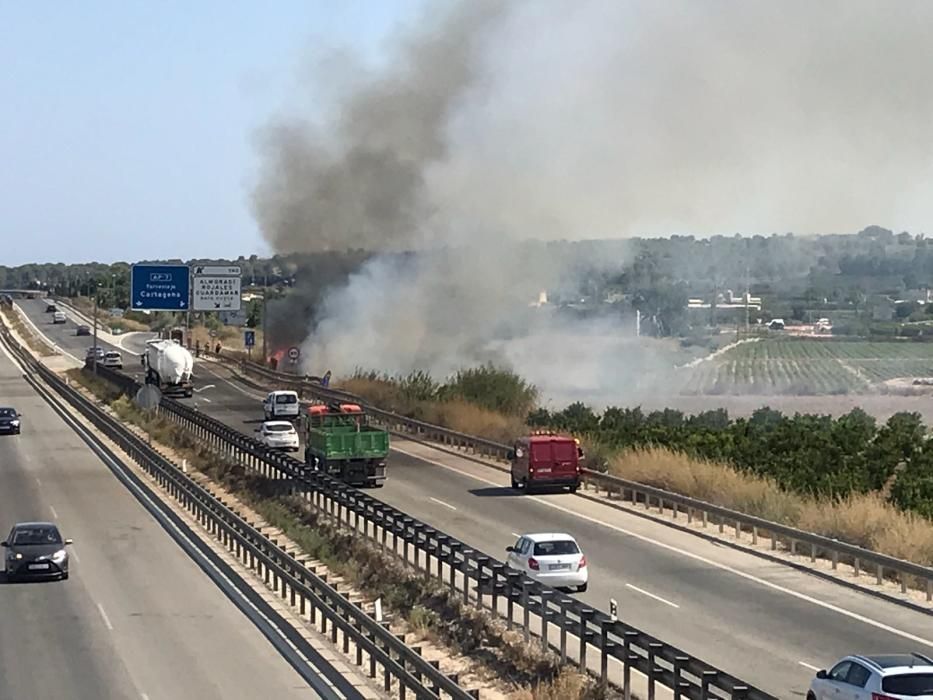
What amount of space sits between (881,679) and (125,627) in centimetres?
1177

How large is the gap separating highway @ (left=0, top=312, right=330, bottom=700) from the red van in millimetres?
10198

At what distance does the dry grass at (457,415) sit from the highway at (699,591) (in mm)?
13514

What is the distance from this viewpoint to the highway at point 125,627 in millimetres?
17391

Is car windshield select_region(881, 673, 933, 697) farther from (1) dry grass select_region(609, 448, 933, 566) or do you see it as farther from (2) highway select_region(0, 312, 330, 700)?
(1) dry grass select_region(609, 448, 933, 566)

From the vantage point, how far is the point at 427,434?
57.7m

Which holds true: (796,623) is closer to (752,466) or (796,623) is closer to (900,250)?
(752,466)

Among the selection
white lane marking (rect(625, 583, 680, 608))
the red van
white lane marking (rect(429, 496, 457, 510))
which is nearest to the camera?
white lane marking (rect(625, 583, 680, 608))

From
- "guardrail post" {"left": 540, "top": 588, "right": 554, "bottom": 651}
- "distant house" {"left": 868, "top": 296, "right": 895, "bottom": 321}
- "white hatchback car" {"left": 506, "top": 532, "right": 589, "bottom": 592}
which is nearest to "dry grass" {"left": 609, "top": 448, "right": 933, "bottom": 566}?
"white hatchback car" {"left": 506, "top": 532, "right": 589, "bottom": 592}

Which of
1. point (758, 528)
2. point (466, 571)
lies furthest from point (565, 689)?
point (758, 528)

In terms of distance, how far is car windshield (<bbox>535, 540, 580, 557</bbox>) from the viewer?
24.2 meters

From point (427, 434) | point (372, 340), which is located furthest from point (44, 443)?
point (372, 340)

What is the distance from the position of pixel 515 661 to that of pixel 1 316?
164130 mm

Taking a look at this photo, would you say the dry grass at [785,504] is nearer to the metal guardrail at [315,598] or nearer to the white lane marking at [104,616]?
the metal guardrail at [315,598]

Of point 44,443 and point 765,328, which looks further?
point 765,328
